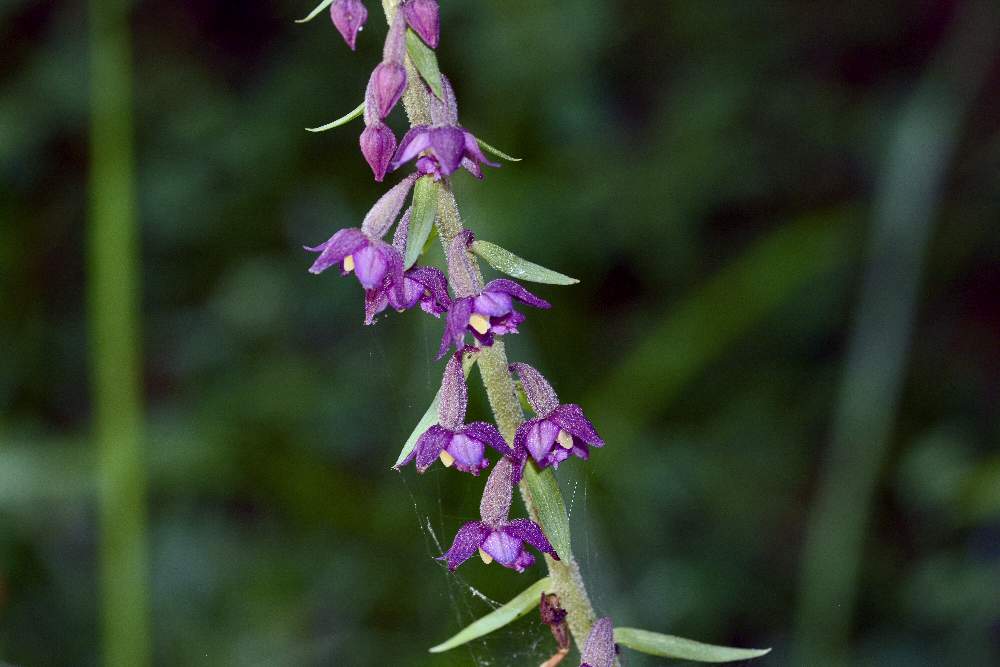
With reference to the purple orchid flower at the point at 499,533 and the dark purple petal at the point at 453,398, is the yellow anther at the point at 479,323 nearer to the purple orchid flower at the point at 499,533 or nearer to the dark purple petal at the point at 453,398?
the dark purple petal at the point at 453,398

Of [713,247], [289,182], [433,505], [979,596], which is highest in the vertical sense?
[289,182]

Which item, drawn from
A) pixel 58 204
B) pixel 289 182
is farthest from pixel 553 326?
pixel 58 204

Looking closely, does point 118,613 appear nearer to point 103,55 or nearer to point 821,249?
point 103,55

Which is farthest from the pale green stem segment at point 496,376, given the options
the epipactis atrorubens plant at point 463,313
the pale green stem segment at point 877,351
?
the pale green stem segment at point 877,351

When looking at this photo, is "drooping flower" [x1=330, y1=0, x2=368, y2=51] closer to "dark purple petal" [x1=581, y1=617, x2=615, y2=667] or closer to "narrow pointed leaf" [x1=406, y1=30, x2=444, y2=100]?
"narrow pointed leaf" [x1=406, y1=30, x2=444, y2=100]

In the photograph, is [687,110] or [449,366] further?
[687,110]

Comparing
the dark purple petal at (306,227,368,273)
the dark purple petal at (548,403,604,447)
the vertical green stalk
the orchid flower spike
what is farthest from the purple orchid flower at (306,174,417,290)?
the vertical green stalk
